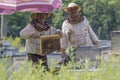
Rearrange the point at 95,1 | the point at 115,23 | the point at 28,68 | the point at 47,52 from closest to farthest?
1. the point at 28,68
2. the point at 47,52
3. the point at 115,23
4. the point at 95,1

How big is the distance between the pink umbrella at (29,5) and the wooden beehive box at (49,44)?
86cm

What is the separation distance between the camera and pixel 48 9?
24.4 ft

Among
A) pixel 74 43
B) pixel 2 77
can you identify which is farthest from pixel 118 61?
pixel 74 43

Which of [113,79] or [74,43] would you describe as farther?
[74,43]

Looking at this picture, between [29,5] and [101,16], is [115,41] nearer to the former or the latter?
[29,5]

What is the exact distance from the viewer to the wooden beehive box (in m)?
6.11

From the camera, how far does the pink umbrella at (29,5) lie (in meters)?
7.20

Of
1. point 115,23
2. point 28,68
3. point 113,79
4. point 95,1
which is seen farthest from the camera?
point 95,1

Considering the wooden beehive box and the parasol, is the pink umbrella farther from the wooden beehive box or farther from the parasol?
the wooden beehive box

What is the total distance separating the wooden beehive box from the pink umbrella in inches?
33.8

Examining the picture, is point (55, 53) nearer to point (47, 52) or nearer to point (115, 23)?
point (47, 52)

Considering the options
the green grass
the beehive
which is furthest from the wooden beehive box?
the green grass

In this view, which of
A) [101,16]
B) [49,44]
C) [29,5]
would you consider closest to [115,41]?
[49,44]

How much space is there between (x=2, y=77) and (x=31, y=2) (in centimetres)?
389
